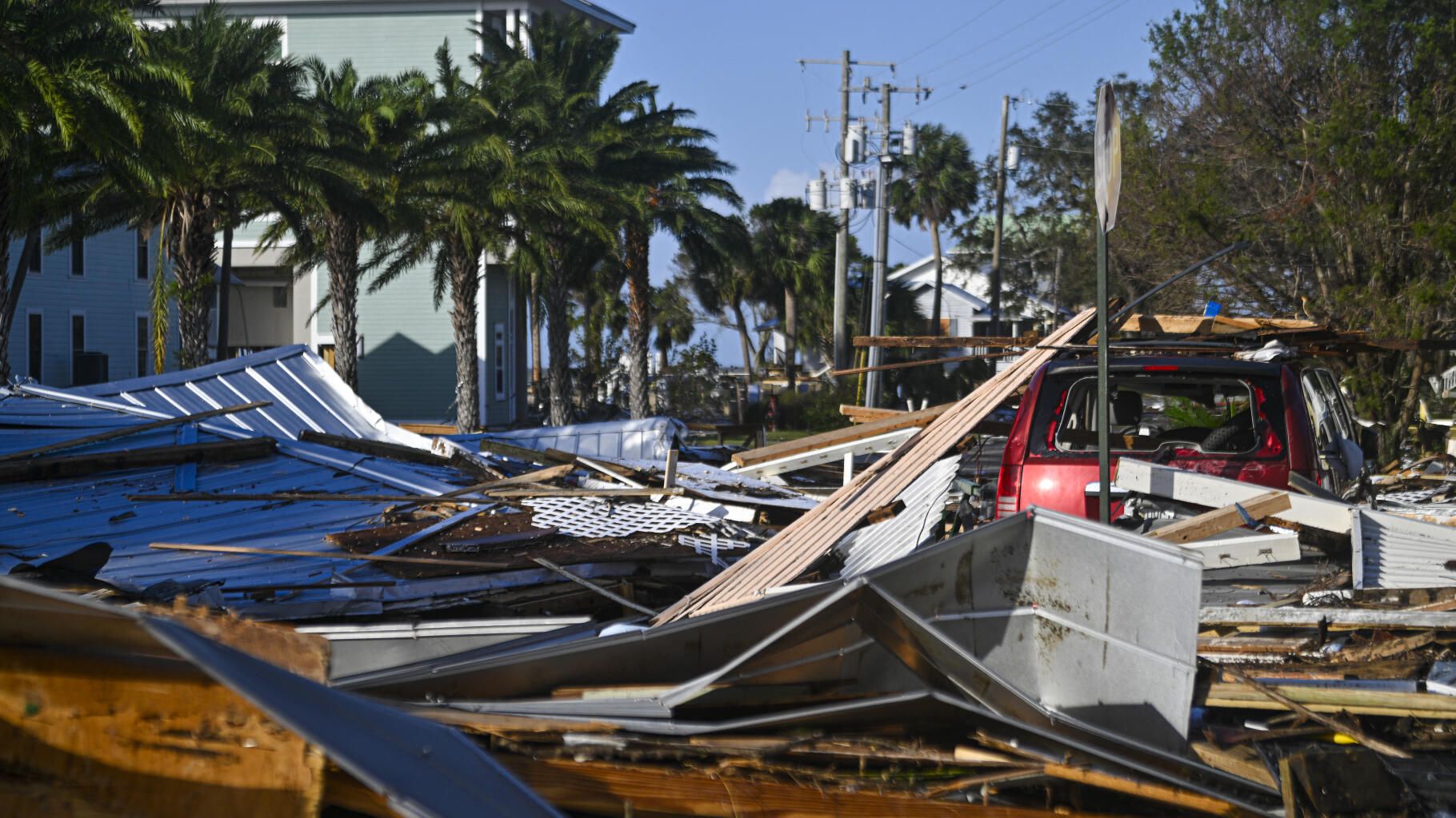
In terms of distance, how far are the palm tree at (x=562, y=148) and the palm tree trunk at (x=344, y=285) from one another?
3.35m

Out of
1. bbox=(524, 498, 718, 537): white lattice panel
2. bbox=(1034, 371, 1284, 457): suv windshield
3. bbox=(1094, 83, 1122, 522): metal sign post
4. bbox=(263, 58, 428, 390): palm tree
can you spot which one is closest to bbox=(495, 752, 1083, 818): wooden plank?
bbox=(1094, 83, 1122, 522): metal sign post

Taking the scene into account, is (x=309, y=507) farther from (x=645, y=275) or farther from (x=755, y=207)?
(x=755, y=207)

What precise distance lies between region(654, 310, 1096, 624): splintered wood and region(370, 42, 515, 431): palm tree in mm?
18204

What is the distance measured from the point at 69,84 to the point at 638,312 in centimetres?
1844

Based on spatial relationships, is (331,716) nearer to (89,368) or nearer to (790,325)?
(89,368)

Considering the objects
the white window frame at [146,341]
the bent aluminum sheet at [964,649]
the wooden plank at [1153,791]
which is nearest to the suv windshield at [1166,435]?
the bent aluminum sheet at [964,649]

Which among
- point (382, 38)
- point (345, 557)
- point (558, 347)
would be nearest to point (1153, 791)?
point (345, 557)

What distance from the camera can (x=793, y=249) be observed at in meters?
51.7

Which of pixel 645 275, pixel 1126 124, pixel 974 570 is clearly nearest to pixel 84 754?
pixel 974 570

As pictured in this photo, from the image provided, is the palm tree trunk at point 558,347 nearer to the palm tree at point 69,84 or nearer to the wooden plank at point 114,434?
the palm tree at point 69,84

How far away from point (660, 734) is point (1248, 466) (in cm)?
398

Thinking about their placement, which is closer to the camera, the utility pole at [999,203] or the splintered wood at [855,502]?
the splintered wood at [855,502]

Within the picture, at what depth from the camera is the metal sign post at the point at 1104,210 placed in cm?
530

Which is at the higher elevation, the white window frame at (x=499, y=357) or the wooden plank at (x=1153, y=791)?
the white window frame at (x=499, y=357)
